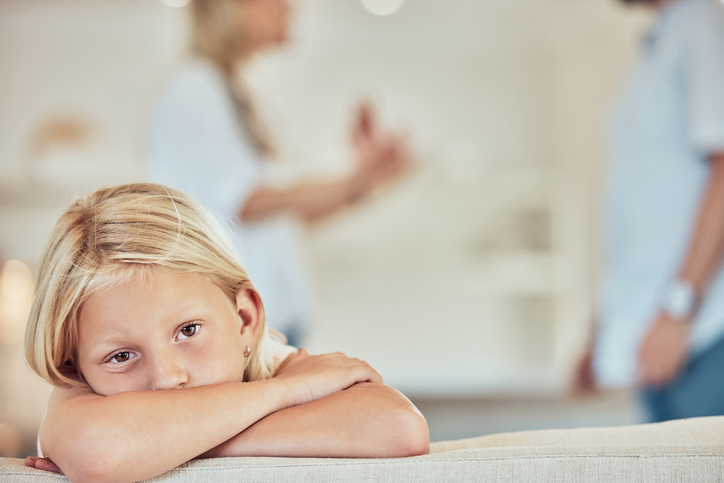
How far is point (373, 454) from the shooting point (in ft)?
1.86

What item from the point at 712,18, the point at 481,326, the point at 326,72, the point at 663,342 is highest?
the point at 326,72

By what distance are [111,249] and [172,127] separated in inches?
53.6

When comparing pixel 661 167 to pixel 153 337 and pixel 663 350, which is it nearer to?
pixel 663 350

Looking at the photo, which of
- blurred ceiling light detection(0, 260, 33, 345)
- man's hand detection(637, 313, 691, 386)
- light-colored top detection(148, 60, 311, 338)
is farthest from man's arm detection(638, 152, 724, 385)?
blurred ceiling light detection(0, 260, 33, 345)

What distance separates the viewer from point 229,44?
2047 mm

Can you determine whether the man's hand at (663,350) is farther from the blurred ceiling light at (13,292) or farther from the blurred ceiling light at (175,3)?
the blurred ceiling light at (175,3)

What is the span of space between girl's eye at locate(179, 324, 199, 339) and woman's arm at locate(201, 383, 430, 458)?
0.37 feet

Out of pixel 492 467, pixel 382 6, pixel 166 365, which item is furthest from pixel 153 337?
pixel 382 6

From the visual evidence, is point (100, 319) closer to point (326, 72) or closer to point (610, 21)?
point (326, 72)

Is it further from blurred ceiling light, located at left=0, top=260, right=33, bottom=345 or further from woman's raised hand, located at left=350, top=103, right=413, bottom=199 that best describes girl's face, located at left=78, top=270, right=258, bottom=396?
blurred ceiling light, located at left=0, top=260, right=33, bottom=345

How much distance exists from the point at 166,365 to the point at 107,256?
0.12 metres

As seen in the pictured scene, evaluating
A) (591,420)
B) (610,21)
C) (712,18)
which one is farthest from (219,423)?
(610,21)

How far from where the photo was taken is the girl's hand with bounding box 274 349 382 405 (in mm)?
623

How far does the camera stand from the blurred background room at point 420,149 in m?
3.58
